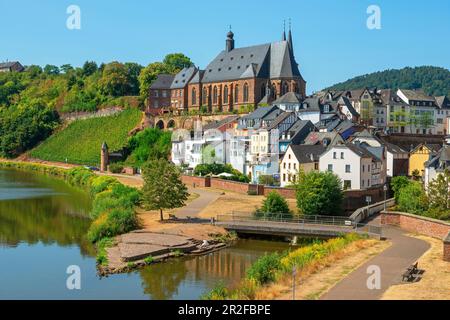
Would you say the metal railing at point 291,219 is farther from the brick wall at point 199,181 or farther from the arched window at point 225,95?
the arched window at point 225,95

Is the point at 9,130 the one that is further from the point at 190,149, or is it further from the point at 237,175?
the point at 237,175

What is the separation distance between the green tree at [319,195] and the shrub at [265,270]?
16.7m

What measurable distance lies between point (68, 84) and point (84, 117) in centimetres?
1816

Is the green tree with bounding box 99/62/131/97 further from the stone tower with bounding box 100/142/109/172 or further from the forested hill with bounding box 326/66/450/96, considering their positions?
the forested hill with bounding box 326/66/450/96

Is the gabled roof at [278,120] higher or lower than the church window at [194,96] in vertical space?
lower

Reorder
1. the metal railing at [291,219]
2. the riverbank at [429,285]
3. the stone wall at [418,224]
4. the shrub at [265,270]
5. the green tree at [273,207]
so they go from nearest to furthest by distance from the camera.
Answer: the riverbank at [429,285] < the shrub at [265,270] < the stone wall at [418,224] < the metal railing at [291,219] < the green tree at [273,207]

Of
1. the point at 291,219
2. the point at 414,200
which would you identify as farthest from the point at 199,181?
the point at 414,200

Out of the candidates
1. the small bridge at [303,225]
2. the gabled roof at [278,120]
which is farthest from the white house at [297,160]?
the small bridge at [303,225]

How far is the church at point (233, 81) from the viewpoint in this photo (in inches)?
3607

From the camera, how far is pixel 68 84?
129875mm

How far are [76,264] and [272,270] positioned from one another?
12.0 meters

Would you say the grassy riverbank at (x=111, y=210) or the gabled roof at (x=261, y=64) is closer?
the grassy riverbank at (x=111, y=210)

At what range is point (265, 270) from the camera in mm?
25406
